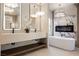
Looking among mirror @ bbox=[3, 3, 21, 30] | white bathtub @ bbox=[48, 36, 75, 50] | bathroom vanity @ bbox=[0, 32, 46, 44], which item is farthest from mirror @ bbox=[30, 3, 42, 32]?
white bathtub @ bbox=[48, 36, 75, 50]

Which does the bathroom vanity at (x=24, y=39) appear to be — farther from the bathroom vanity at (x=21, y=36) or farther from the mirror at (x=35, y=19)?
the mirror at (x=35, y=19)

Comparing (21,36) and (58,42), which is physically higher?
(21,36)

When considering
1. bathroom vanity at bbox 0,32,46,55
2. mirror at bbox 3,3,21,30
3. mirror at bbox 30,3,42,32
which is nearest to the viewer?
bathroom vanity at bbox 0,32,46,55

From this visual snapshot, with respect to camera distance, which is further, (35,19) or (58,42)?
(35,19)

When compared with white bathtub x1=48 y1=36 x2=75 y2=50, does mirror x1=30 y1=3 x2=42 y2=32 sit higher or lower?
higher

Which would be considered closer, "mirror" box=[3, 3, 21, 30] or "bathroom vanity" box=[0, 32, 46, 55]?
"bathroom vanity" box=[0, 32, 46, 55]

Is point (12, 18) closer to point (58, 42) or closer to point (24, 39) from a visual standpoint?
point (24, 39)

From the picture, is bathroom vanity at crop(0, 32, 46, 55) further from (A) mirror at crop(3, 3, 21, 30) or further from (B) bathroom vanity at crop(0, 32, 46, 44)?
(A) mirror at crop(3, 3, 21, 30)

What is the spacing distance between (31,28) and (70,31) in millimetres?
866

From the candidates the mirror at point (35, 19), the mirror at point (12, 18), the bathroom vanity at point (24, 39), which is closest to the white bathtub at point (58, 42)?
the bathroom vanity at point (24, 39)

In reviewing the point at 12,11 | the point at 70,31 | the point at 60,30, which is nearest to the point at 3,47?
the point at 12,11

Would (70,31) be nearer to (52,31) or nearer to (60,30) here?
(60,30)

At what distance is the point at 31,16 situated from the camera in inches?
102

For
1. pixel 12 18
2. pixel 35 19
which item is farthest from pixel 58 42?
pixel 12 18
